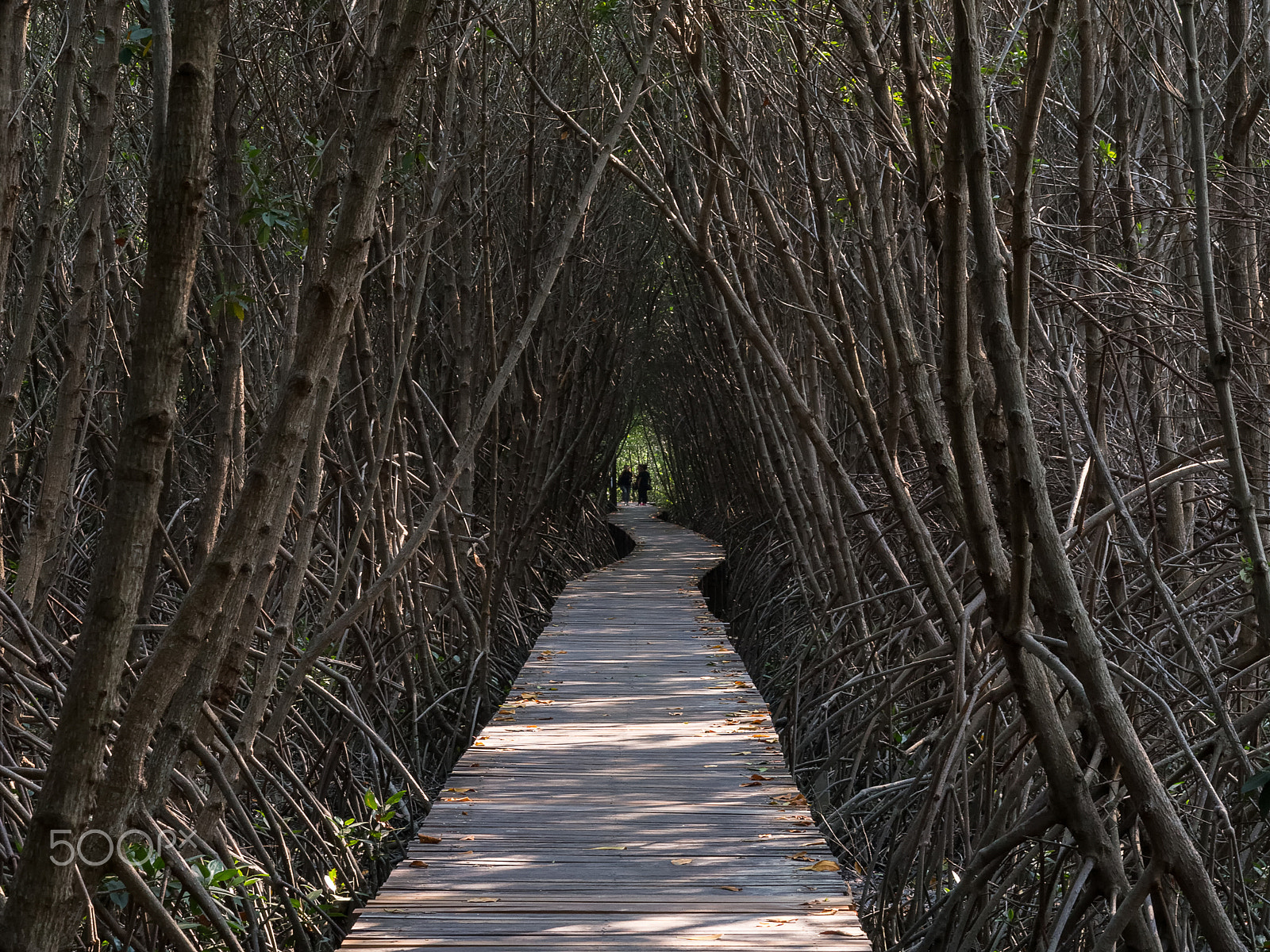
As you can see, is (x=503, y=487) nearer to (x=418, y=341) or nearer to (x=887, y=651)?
(x=418, y=341)

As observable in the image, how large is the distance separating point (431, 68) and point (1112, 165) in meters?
2.83

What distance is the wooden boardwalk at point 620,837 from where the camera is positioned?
9.15 ft

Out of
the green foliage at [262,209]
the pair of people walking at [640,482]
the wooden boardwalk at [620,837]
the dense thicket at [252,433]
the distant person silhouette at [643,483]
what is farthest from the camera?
the pair of people walking at [640,482]

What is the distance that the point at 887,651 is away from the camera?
220 inches

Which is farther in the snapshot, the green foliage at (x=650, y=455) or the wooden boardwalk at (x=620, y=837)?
the green foliage at (x=650, y=455)

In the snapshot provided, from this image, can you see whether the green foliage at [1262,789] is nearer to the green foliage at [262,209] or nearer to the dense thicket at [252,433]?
the dense thicket at [252,433]

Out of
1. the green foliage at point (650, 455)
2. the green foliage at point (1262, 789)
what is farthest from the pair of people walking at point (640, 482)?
the green foliage at point (1262, 789)

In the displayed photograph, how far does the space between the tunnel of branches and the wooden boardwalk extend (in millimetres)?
410

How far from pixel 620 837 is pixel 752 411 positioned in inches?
192

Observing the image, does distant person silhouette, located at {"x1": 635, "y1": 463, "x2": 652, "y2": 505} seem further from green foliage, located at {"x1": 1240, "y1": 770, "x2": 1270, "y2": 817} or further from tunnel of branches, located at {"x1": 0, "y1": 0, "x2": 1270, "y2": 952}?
green foliage, located at {"x1": 1240, "y1": 770, "x2": 1270, "y2": 817}

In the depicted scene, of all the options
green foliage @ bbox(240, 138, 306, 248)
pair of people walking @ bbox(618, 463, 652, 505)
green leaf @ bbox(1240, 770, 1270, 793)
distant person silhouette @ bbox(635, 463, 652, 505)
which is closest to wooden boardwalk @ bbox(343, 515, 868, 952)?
green leaf @ bbox(1240, 770, 1270, 793)

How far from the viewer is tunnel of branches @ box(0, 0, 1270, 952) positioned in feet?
7.00

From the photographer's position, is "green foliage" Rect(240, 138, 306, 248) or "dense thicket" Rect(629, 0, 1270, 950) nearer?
"dense thicket" Rect(629, 0, 1270, 950)

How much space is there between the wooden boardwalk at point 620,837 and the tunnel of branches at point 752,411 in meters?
0.41
